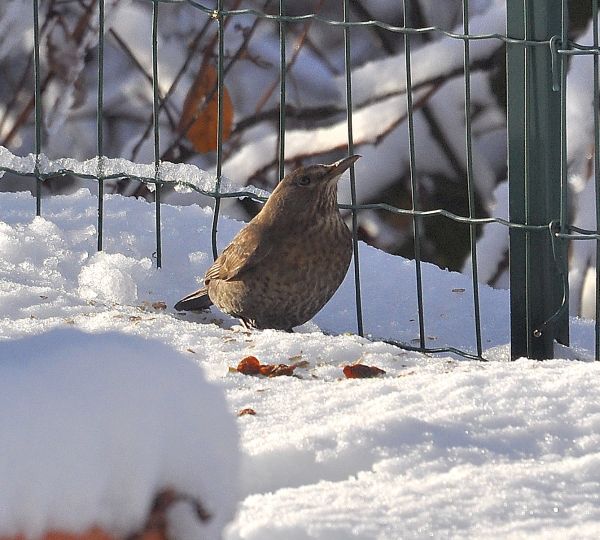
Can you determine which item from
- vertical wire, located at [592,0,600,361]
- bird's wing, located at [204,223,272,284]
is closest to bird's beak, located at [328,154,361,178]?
bird's wing, located at [204,223,272,284]

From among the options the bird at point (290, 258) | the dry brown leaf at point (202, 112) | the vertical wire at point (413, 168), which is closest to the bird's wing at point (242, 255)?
the bird at point (290, 258)

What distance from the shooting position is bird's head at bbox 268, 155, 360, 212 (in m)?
3.79

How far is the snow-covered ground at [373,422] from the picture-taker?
1.67 meters

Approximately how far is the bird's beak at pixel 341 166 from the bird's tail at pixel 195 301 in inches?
21.6

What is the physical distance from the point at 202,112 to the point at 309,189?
1.64 meters

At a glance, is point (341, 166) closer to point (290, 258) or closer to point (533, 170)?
point (290, 258)

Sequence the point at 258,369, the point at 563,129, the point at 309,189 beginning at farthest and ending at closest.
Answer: the point at 309,189
the point at 563,129
the point at 258,369

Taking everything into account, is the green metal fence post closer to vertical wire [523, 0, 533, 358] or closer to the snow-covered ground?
vertical wire [523, 0, 533, 358]

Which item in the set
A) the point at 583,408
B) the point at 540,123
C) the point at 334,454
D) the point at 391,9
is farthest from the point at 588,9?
the point at 334,454

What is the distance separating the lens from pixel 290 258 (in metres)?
3.72

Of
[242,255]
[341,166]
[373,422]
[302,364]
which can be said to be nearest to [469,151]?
[341,166]

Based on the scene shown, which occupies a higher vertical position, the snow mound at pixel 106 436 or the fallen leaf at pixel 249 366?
the snow mound at pixel 106 436

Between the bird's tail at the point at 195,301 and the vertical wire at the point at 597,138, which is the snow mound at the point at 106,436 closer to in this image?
the vertical wire at the point at 597,138

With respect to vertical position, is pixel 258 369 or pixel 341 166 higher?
pixel 341 166
